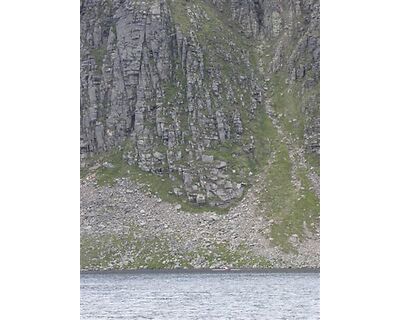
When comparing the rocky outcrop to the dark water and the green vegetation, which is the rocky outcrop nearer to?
the green vegetation

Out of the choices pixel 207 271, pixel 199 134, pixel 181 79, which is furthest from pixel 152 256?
pixel 181 79

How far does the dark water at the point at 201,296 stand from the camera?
4447 cm

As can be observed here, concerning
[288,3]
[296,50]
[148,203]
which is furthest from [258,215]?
[288,3]

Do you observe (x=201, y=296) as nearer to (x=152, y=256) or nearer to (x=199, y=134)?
(x=152, y=256)

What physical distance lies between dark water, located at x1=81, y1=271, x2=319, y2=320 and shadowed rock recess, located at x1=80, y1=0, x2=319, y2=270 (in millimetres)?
8440

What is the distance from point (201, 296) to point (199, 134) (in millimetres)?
51612

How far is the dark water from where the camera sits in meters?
44.5

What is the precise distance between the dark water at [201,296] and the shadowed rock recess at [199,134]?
844cm

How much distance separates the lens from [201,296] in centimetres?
5747

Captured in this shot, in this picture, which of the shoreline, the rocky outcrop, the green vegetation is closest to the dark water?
the shoreline

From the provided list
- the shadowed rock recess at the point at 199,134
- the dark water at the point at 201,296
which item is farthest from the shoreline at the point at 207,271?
the dark water at the point at 201,296

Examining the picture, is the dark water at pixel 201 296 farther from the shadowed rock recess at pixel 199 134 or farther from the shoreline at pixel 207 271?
the shadowed rock recess at pixel 199 134

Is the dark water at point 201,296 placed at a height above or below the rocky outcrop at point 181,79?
below
